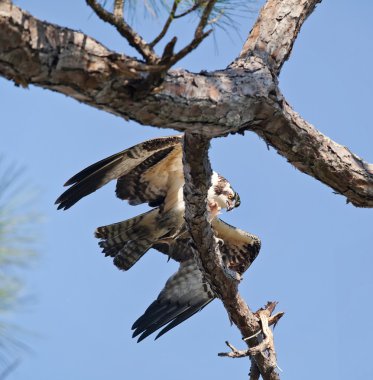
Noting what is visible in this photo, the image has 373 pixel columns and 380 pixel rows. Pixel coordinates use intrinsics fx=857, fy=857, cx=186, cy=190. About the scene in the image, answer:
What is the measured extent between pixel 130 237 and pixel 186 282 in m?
0.66

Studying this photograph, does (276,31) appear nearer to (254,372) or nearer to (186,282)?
(254,372)

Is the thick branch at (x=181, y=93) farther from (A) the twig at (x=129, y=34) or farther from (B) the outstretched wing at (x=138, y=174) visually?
(B) the outstretched wing at (x=138, y=174)

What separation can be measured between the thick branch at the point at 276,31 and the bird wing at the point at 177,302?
10.2 ft

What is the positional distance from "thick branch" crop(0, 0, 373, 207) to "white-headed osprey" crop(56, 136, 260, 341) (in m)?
2.43

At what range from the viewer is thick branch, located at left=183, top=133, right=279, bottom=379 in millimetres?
4730

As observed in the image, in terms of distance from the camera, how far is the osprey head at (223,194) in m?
7.79

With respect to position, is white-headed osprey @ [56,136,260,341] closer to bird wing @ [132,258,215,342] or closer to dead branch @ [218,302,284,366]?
bird wing @ [132,258,215,342]

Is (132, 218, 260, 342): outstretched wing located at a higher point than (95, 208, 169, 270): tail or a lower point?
lower

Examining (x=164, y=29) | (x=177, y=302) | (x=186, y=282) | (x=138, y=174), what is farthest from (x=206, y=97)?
(x=186, y=282)

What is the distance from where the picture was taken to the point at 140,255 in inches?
307

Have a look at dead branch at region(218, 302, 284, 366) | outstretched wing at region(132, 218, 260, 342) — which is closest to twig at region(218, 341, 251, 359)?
dead branch at region(218, 302, 284, 366)

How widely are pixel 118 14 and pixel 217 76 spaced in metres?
0.83

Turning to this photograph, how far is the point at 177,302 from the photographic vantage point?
24.7 feet

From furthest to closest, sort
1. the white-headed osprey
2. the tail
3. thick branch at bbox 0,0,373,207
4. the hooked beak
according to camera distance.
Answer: the hooked beak → the tail → the white-headed osprey → thick branch at bbox 0,0,373,207
